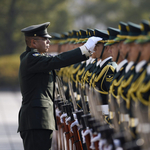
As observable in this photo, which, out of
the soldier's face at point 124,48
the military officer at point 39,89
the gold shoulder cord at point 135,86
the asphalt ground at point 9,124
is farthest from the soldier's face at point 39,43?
the asphalt ground at point 9,124

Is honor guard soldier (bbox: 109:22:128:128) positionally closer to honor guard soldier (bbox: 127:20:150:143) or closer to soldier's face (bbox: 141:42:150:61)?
honor guard soldier (bbox: 127:20:150:143)

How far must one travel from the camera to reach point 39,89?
395 centimetres

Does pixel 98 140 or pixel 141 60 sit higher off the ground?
pixel 141 60

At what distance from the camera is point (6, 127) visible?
27.8ft

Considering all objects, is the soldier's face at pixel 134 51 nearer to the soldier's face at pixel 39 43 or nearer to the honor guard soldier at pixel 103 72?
the honor guard soldier at pixel 103 72

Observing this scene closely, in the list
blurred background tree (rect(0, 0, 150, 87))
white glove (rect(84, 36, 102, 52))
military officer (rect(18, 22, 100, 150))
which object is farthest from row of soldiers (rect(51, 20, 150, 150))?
blurred background tree (rect(0, 0, 150, 87))

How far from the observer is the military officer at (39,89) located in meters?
3.82

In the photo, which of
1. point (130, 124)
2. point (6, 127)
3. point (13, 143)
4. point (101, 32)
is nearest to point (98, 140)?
point (130, 124)

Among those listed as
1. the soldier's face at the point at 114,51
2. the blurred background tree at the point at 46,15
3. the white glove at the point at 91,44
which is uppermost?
the blurred background tree at the point at 46,15

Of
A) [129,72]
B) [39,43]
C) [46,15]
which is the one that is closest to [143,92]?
[129,72]

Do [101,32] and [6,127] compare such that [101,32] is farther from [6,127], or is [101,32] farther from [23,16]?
[23,16]

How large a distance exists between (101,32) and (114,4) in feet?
66.7

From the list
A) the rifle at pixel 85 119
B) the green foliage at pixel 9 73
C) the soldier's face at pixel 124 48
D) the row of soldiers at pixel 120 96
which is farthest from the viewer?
the green foliage at pixel 9 73

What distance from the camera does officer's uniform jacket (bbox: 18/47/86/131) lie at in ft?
12.6
